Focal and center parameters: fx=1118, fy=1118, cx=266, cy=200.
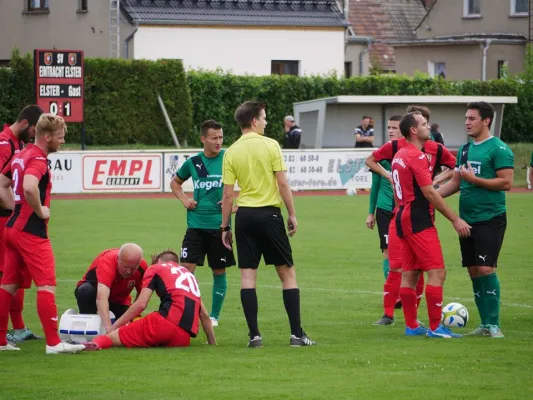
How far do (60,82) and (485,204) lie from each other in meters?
21.7

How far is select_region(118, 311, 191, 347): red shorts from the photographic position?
10.0 metres

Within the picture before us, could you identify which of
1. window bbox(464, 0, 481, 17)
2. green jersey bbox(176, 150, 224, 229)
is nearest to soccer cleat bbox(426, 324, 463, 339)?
green jersey bbox(176, 150, 224, 229)

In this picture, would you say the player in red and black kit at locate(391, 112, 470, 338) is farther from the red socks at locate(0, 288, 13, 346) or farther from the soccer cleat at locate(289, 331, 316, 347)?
the red socks at locate(0, 288, 13, 346)

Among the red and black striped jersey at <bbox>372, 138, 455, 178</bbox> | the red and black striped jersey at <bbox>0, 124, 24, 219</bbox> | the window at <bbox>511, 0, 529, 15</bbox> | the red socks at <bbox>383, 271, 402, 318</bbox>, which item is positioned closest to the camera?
the red and black striped jersey at <bbox>0, 124, 24, 219</bbox>

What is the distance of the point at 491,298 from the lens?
420 inches

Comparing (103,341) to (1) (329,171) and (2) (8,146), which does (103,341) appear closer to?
(2) (8,146)

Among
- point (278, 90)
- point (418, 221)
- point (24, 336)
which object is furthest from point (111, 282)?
point (278, 90)

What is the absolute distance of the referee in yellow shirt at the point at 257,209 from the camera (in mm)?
9992

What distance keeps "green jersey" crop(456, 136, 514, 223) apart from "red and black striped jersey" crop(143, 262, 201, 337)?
9.08 ft

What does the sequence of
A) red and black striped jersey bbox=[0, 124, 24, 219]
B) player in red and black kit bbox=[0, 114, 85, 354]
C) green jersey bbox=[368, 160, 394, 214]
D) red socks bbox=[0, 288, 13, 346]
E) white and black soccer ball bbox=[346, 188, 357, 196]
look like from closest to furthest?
player in red and black kit bbox=[0, 114, 85, 354]
red socks bbox=[0, 288, 13, 346]
red and black striped jersey bbox=[0, 124, 24, 219]
green jersey bbox=[368, 160, 394, 214]
white and black soccer ball bbox=[346, 188, 357, 196]

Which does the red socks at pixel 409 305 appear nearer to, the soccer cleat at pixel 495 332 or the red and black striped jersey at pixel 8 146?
the soccer cleat at pixel 495 332

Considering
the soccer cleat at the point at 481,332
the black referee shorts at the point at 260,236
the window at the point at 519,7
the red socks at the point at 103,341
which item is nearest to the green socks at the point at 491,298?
the soccer cleat at the point at 481,332

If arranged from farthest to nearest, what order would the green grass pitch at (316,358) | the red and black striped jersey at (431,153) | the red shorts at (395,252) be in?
the red shorts at (395,252), the red and black striped jersey at (431,153), the green grass pitch at (316,358)

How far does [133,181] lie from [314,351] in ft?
73.1
